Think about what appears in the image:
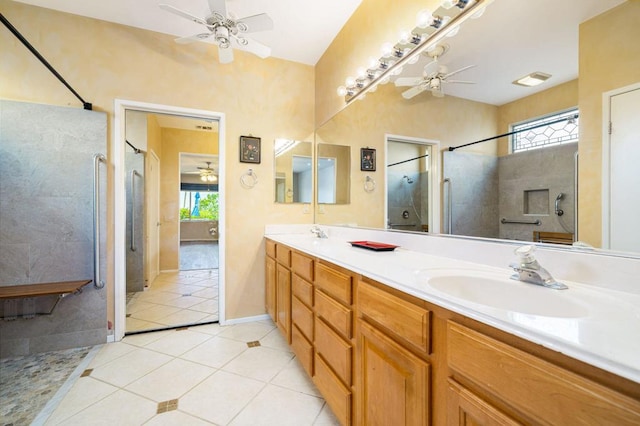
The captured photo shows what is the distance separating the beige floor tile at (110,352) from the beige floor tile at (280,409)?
131 centimetres

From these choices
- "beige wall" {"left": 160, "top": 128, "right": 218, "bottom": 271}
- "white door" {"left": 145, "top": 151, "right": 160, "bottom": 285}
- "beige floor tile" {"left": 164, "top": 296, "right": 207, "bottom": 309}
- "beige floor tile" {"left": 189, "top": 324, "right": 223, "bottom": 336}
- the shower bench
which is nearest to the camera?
the shower bench

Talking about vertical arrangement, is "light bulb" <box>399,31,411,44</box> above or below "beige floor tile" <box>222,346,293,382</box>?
above

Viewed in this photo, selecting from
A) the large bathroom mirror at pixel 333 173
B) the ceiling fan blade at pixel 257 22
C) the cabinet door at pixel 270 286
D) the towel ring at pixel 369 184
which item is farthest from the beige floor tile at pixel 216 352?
the ceiling fan blade at pixel 257 22

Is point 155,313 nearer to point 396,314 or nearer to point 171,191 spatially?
point 171,191

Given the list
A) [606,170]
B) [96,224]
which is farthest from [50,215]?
[606,170]

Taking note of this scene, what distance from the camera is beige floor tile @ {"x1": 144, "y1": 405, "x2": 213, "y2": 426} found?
1.42m

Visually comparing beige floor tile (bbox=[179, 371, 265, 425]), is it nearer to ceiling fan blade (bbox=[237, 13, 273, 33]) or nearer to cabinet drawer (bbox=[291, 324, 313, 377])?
cabinet drawer (bbox=[291, 324, 313, 377])

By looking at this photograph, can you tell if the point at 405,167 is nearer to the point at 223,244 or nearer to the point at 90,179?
the point at 223,244

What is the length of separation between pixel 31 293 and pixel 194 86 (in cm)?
213

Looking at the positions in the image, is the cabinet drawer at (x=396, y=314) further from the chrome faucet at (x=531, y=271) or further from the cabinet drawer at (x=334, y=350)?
the chrome faucet at (x=531, y=271)

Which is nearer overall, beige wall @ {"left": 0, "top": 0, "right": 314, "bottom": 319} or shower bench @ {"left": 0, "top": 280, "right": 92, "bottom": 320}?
shower bench @ {"left": 0, "top": 280, "right": 92, "bottom": 320}

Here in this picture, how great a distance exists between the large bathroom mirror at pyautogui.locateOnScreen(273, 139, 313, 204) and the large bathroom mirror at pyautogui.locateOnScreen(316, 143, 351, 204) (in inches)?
5.0

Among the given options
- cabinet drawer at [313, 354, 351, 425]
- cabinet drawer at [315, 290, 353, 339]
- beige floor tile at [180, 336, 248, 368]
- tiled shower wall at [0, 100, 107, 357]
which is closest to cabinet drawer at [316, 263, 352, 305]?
cabinet drawer at [315, 290, 353, 339]

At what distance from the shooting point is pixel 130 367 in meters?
1.94
